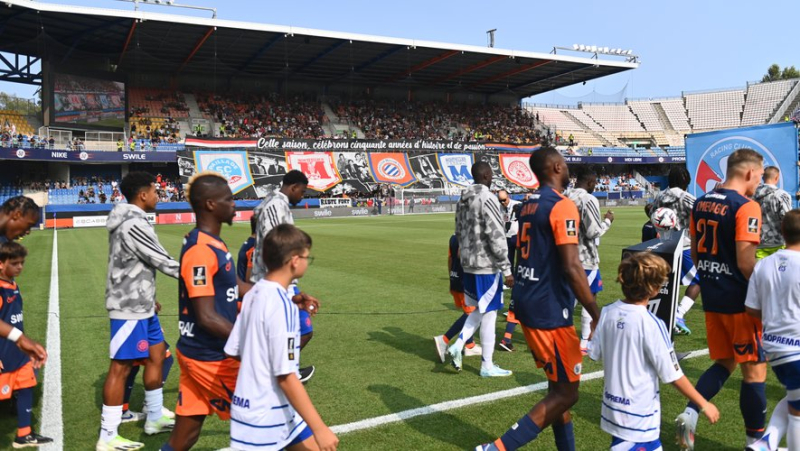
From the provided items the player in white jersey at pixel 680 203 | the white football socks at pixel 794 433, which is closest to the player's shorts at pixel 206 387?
the white football socks at pixel 794 433

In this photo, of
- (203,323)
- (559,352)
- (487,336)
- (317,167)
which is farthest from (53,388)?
(317,167)

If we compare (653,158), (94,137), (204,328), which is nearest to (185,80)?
(94,137)

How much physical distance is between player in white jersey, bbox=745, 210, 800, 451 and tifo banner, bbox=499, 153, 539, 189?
4790 cm

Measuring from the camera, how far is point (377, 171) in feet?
156

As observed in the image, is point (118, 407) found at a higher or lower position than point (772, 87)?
lower

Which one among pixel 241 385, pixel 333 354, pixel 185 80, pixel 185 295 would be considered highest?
pixel 185 80

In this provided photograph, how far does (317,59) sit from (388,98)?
42.8ft

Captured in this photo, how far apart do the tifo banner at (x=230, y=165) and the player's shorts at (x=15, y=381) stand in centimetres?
3836

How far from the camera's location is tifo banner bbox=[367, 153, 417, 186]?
1869 inches

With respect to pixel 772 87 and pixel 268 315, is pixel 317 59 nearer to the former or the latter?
pixel 268 315

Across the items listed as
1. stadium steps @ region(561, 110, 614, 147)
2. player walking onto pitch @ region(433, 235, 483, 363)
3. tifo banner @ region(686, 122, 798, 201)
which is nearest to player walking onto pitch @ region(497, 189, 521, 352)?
player walking onto pitch @ region(433, 235, 483, 363)

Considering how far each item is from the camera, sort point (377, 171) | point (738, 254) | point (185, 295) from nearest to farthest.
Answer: point (185, 295) < point (738, 254) < point (377, 171)

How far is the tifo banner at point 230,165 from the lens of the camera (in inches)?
1649

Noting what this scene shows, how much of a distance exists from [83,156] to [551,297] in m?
42.9
